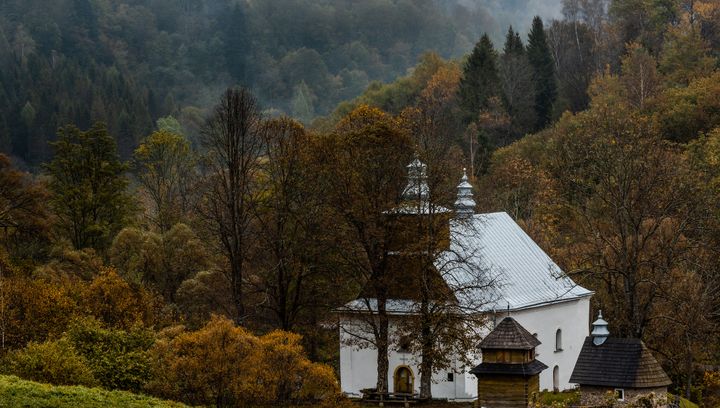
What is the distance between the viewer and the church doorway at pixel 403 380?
4269 centimetres

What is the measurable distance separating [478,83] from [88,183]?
42.8 metres

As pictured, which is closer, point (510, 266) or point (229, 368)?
point (229, 368)

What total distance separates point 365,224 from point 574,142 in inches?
542

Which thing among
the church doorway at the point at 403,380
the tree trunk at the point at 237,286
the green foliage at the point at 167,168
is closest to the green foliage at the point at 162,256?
the tree trunk at the point at 237,286

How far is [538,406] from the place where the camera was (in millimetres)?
28047

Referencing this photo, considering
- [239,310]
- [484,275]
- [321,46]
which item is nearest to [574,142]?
[484,275]

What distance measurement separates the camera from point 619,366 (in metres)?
37.9

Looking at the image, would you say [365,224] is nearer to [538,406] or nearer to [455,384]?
[455,384]

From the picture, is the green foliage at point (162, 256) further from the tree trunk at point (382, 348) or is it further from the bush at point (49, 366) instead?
the bush at point (49, 366)

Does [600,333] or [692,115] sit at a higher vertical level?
[692,115]

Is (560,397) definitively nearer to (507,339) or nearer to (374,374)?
(507,339)

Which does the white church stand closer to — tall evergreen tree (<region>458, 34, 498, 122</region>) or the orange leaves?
the orange leaves

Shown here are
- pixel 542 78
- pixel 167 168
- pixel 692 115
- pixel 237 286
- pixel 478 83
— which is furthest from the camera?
pixel 542 78

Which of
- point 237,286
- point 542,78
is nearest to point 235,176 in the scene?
point 237,286
